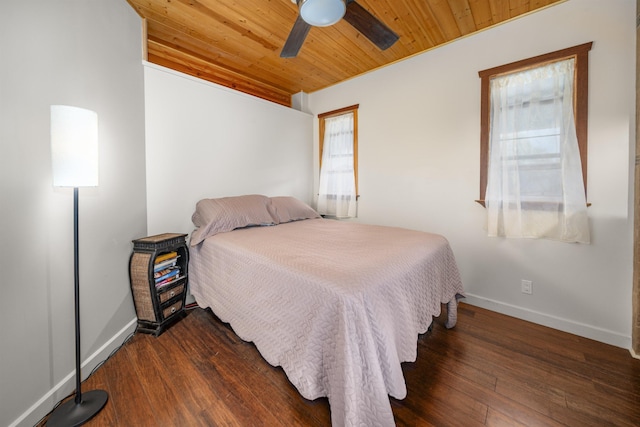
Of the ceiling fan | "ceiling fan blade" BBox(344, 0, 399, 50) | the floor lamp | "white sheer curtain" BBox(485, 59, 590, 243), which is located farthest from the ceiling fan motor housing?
"white sheer curtain" BBox(485, 59, 590, 243)

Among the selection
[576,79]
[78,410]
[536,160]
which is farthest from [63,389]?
[576,79]

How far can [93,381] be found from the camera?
1471mm

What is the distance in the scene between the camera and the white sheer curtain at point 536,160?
6.31ft

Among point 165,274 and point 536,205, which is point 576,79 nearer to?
point 536,205

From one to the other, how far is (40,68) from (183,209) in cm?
143

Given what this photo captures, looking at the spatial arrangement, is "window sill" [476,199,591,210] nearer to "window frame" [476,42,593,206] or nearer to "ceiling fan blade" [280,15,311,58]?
"window frame" [476,42,593,206]

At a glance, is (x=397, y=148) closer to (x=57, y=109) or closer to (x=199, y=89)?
(x=199, y=89)

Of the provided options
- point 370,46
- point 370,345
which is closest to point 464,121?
point 370,46

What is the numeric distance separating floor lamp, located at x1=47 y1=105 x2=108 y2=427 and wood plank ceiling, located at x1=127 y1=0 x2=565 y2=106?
151cm

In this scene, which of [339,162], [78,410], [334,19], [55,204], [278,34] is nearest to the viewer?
[78,410]

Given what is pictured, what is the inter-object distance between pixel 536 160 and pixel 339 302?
2132 millimetres

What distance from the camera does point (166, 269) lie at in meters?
2.06

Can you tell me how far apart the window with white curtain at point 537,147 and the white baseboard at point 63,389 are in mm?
3106

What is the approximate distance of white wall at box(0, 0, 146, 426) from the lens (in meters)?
1.10
